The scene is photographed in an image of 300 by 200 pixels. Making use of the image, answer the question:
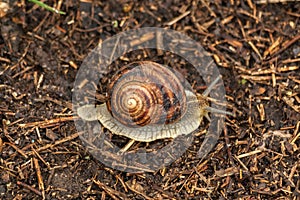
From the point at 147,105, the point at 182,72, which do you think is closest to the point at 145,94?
the point at 147,105

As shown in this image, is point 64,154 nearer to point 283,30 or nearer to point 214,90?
point 214,90

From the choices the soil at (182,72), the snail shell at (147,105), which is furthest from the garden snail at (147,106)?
the soil at (182,72)

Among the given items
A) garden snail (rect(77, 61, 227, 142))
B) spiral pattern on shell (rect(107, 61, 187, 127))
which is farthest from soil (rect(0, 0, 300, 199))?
spiral pattern on shell (rect(107, 61, 187, 127))

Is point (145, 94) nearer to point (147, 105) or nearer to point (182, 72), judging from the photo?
point (147, 105)

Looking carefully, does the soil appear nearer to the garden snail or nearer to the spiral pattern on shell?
the garden snail

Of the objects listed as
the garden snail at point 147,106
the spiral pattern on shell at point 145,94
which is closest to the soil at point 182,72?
A: the garden snail at point 147,106

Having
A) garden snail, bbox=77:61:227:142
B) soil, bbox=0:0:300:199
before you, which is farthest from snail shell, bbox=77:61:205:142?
soil, bbox=0:0:300:199

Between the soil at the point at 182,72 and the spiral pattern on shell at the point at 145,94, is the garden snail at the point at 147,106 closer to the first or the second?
the spiral pattern on shell at the point at 145,94
